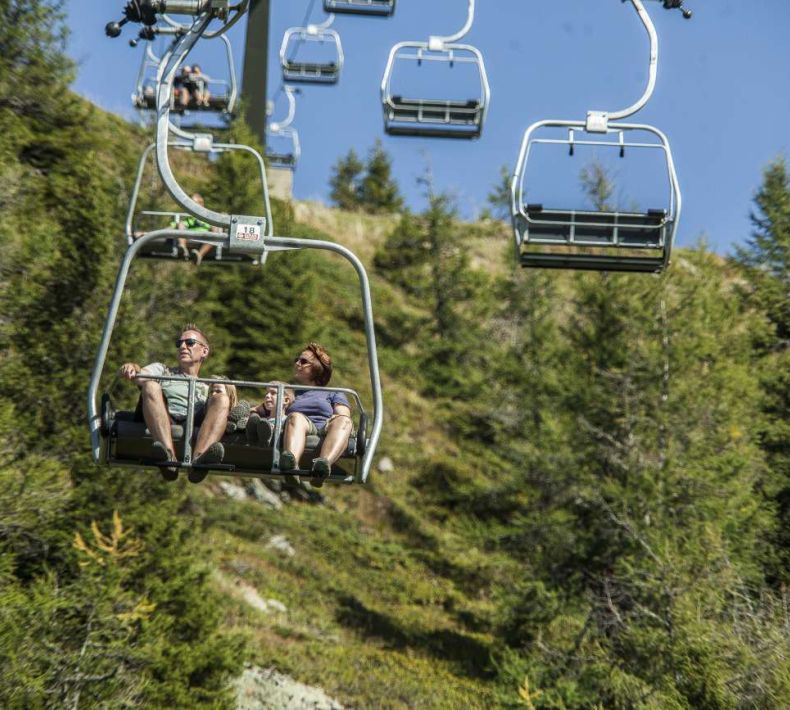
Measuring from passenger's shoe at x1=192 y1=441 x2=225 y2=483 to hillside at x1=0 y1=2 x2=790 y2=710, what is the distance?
6.75 metres

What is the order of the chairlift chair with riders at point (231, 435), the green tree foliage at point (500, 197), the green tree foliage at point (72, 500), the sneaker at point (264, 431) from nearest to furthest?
the chairlift chair with riders at point (231, 435), the sneaker at point (264, 431), the green tree foliage at point (72, 500), the green tree foliage at point (500, 197)

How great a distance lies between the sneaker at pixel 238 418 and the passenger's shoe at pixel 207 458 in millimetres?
249

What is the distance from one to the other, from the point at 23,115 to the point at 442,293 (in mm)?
18207

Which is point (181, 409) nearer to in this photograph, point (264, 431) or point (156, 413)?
point (156, 413)

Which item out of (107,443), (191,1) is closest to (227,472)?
(107,443)

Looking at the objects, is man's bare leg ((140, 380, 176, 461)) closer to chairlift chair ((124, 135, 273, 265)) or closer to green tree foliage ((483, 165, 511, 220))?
chairlift chair ((124, 135, 273, 265))

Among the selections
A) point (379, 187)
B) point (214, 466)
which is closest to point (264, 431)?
point (214, 466)

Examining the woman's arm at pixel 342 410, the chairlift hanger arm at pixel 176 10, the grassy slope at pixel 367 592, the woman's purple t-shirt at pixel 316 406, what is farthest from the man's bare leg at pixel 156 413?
the grassy slope at pixel 367 592

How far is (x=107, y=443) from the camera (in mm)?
6645

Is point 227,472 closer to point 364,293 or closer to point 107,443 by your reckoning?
point 107,443

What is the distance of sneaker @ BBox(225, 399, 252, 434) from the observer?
22.2 feet

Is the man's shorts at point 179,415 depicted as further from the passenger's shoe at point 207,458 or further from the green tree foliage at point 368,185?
the green tree foliage at point 368,185

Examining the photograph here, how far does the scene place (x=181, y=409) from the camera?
269 inches

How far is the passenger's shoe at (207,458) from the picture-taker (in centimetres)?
639
